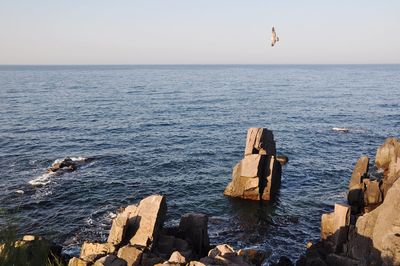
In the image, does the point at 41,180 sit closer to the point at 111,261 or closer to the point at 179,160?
the point at 179,160

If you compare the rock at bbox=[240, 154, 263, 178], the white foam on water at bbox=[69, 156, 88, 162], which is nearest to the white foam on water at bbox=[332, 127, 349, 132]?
the rock at bbox=[240, 154, 263, 178]

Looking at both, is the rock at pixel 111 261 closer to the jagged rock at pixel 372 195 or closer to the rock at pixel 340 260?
the rock at pixel 340 260

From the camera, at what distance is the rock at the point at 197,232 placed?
30531 millimetres

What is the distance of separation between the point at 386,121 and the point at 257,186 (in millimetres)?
53561

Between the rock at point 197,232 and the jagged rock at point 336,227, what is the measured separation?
32.9 feet

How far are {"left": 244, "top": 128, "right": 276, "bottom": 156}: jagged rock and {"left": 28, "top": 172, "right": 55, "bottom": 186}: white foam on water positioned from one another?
26.0m

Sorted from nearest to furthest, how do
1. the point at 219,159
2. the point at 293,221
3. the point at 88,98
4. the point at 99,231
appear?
1. the point at 99,231
2. the point at 293,221
3. the point at 219,159
4. the point at 88,98

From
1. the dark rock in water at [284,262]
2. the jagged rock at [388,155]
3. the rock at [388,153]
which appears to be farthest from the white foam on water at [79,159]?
the rock at [388,153]

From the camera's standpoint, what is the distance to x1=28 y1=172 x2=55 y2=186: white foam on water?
155 ft

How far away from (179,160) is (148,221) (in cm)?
2792

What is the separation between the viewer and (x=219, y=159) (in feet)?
190

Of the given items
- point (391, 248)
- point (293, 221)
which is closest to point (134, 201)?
point (293, 221)

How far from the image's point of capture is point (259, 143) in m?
46.9

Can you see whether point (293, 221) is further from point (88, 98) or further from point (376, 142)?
point (88, 98)
